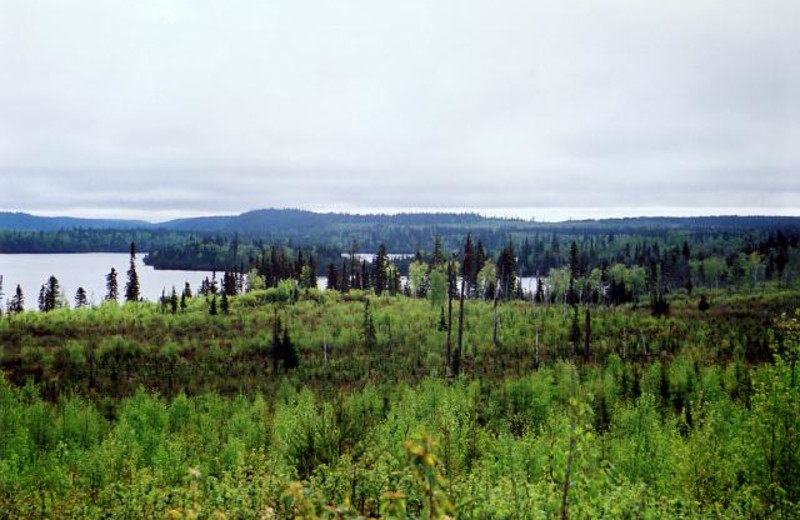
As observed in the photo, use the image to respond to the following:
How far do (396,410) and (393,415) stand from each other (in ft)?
8.32

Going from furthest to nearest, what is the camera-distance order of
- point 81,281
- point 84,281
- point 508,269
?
point 84,281 → point 81,281 → point 508,269

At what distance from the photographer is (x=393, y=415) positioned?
21562 millimetres

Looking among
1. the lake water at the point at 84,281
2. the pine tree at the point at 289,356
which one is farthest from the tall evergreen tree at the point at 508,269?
the pine tree at the point at 289,356

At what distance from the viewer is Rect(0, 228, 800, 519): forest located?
998 centimetres

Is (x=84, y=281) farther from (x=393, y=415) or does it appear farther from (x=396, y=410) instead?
(x=393, y=415)

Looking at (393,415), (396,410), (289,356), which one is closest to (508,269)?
(289,356)

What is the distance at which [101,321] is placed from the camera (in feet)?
202

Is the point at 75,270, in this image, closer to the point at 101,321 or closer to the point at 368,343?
the point at 101,321

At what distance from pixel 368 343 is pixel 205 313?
26.3m

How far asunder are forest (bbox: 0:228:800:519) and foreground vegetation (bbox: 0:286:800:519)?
107 mm

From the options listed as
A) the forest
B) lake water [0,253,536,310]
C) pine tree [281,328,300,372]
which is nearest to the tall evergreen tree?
the forest

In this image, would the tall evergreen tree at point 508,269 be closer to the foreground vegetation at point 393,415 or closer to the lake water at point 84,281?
the lake water at point 84,281

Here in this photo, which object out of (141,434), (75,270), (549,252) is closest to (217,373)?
(141,434)

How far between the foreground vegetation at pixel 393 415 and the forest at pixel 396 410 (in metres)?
0.11
